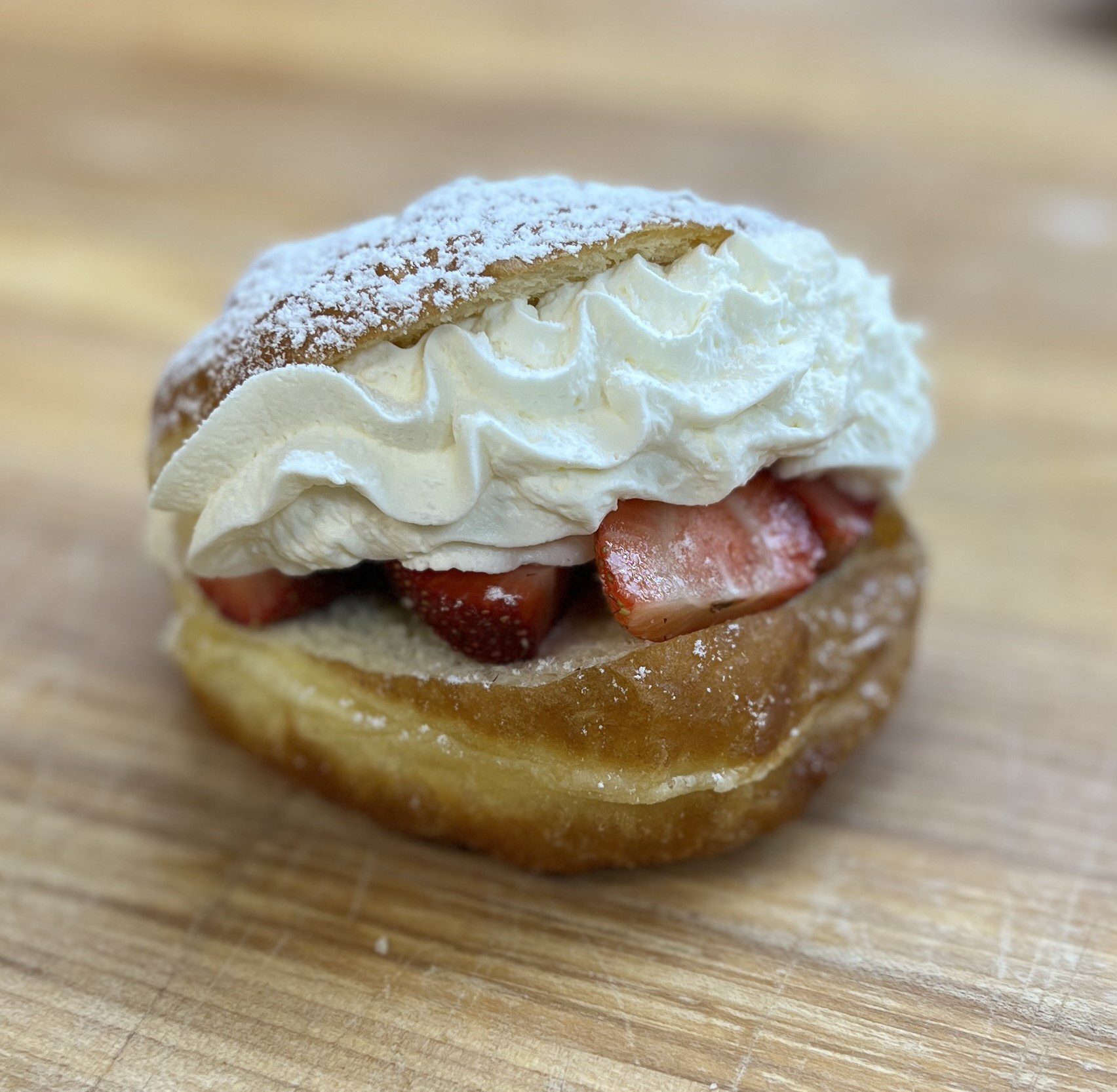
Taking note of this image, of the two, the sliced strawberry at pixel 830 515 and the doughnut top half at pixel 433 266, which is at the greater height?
the doughnut top half at pixel 433 266

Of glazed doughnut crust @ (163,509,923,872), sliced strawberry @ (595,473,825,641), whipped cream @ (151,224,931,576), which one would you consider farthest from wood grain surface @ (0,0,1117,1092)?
whipped cream @ (151,224,931,576)

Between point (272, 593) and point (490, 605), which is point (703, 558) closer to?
point (490, 605)

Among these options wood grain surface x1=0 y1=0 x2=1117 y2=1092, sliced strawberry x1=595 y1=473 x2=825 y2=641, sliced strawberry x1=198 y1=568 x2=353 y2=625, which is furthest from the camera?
sliced strawberry x1=198 y1=568 x2=353 y2=625

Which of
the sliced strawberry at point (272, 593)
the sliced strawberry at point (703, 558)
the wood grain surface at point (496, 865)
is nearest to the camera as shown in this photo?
the wood grain surface at point (496, 865)

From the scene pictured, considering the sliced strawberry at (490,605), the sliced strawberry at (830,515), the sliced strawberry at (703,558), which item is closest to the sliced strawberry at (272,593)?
the sliced strawberry at (490,605)

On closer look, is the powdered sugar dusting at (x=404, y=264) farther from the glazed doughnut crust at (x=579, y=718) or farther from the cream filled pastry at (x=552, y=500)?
the glazed doughnut crust at (x=579, y=718)

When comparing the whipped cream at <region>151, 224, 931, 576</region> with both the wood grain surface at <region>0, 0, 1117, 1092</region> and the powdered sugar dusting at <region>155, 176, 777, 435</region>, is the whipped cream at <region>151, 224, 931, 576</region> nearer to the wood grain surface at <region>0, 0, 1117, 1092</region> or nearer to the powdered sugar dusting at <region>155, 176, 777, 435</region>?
the powdered sugar dusting at <region>155, 176, 777, 435</region>

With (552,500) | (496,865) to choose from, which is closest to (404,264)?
(552,500)
